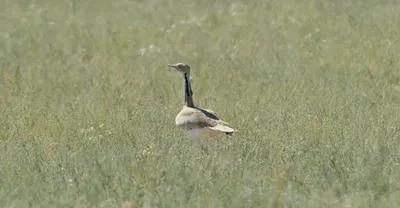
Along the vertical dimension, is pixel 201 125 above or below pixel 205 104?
above

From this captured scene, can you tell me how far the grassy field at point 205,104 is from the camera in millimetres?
6789

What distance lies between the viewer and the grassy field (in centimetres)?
679

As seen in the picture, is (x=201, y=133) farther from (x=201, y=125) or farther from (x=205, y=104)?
(x=205, y=104)

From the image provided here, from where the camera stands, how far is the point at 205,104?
1038 centimetres

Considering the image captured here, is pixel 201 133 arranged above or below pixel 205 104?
above

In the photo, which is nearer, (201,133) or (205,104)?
(201,133)

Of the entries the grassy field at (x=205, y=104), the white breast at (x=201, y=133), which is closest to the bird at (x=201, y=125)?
the white breast at (x=201, y=133)

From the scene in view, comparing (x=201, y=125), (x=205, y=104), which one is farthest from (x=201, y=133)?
(x=205, y=104)

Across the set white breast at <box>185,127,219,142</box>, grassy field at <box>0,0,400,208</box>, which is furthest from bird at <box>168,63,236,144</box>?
grassy field at <box>0,0,400,208</box>

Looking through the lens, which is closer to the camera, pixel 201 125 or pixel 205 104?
pixel 201 125

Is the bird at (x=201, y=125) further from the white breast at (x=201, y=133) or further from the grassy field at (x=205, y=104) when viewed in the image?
the grassy field at (x=205, y=104)

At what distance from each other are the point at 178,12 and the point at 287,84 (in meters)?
6.88

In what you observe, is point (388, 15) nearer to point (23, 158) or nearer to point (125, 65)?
point (125, 65)

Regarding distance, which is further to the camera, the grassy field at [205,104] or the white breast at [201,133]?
the white breast at [201,133]
